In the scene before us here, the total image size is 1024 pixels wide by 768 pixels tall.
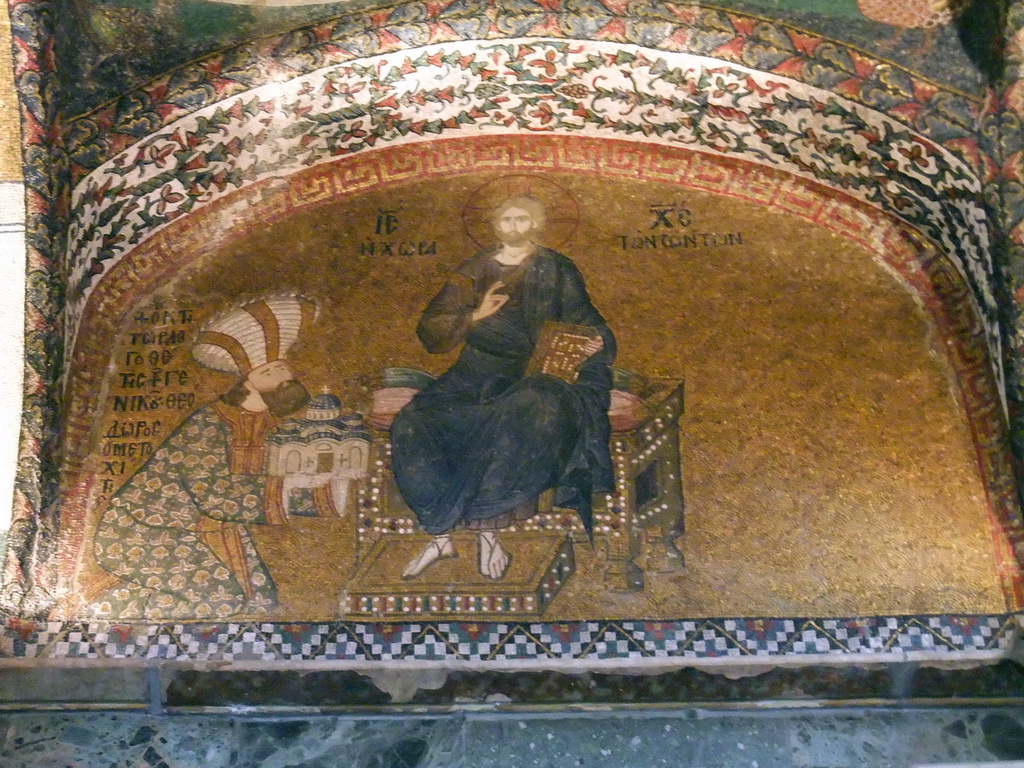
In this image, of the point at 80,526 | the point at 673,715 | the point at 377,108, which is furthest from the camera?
the point at 377,108

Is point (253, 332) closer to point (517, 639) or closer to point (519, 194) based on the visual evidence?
point (519, 194)

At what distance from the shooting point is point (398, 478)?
554 cm

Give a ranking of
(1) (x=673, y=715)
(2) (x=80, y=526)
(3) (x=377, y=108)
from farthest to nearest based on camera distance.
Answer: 1. (3) (x=377, y=108)
2. (2) (x=80, y=526)
3. (1) (x=673, y=715)

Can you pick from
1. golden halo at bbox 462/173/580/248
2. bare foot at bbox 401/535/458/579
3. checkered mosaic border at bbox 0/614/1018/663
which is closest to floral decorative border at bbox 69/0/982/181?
golden halo at bbox 462/173/580/248

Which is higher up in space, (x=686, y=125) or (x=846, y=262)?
(x=686, y=125)

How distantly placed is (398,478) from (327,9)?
2.15m

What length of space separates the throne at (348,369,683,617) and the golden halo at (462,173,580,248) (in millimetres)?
888

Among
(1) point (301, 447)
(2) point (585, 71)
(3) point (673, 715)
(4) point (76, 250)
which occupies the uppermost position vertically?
(2) point (585, 71)

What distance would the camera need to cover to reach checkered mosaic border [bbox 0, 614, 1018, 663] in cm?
510

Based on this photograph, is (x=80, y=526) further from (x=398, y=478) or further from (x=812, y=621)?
(x=812, y=621)

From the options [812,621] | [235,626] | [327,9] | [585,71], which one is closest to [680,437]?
[812,621]

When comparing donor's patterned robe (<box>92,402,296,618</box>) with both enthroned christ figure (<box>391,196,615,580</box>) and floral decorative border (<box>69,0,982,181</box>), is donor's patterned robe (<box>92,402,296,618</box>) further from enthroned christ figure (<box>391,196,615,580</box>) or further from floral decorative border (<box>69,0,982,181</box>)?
floral decorative border (<box>69,0,982,181</box>)

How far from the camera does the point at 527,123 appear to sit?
612 centimetres

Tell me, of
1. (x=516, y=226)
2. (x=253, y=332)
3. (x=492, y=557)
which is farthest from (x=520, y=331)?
(x=253, y=332)
